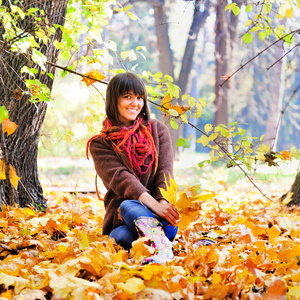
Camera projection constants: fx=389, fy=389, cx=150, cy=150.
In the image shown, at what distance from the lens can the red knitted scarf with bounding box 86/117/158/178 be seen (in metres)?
2.21

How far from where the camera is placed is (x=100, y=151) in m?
2.29

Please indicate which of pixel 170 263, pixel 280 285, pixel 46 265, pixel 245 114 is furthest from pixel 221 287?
pixel 245 114

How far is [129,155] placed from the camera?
7.18 feet

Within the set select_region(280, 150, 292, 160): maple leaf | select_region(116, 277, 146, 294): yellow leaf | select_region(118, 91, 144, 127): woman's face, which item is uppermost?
select_region(118, 91, 144, 127): woman's face

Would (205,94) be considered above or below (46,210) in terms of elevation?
above

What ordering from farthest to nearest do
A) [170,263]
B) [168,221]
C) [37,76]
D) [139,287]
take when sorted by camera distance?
[37,76], [168,221], [170,263], [139,287]

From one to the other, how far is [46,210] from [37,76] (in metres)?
1.06

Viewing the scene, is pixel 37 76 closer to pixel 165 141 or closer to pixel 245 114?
pixel 165 141

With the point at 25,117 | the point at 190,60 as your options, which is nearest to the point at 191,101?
the point at 25,117

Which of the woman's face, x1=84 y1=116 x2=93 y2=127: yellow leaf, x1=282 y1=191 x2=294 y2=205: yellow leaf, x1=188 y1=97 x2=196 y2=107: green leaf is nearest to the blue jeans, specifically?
the woman's face

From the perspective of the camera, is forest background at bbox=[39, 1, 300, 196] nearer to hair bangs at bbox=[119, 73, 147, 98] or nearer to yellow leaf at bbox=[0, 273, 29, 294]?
hair bangs at bbox=[119, 73, 147, 98]

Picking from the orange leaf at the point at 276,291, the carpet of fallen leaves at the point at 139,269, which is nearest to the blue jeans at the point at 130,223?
the carpet of fallen leaves at the point at 139,269

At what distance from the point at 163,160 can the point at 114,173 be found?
0.32m

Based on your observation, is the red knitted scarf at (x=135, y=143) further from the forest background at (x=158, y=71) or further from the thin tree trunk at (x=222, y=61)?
the thin tree trunk at (x=222, y=61)
